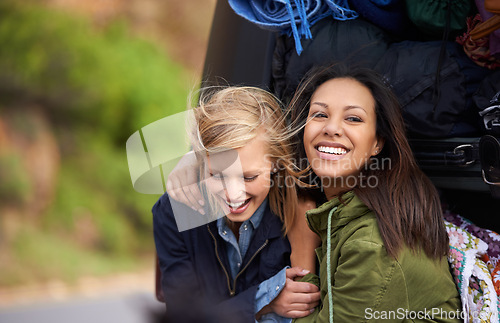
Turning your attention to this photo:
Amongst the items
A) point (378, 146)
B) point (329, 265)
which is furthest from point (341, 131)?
point (329, 265)

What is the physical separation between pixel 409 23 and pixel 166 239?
108cm

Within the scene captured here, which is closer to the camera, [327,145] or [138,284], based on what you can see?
[327,145]

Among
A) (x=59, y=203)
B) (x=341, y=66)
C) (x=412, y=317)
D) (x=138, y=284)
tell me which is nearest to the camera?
(x=412, y=317)

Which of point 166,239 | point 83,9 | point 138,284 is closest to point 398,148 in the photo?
point 166,239

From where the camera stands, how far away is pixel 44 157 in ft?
18.6

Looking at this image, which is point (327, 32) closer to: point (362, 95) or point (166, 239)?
point (362, 95)

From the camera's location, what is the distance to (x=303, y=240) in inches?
74.1

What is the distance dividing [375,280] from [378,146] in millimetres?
460

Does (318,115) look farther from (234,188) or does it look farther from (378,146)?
(234,188)

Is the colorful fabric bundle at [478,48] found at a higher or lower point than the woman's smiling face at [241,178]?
higher

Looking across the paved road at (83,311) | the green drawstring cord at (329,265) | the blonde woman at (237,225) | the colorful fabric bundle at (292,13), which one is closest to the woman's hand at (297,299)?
the blonde woman at (237,225)

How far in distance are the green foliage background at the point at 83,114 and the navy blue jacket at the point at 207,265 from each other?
371cm

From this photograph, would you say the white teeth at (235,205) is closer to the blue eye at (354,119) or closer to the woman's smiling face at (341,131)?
the woman's smiling face at (341,131)

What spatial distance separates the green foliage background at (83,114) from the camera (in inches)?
219
